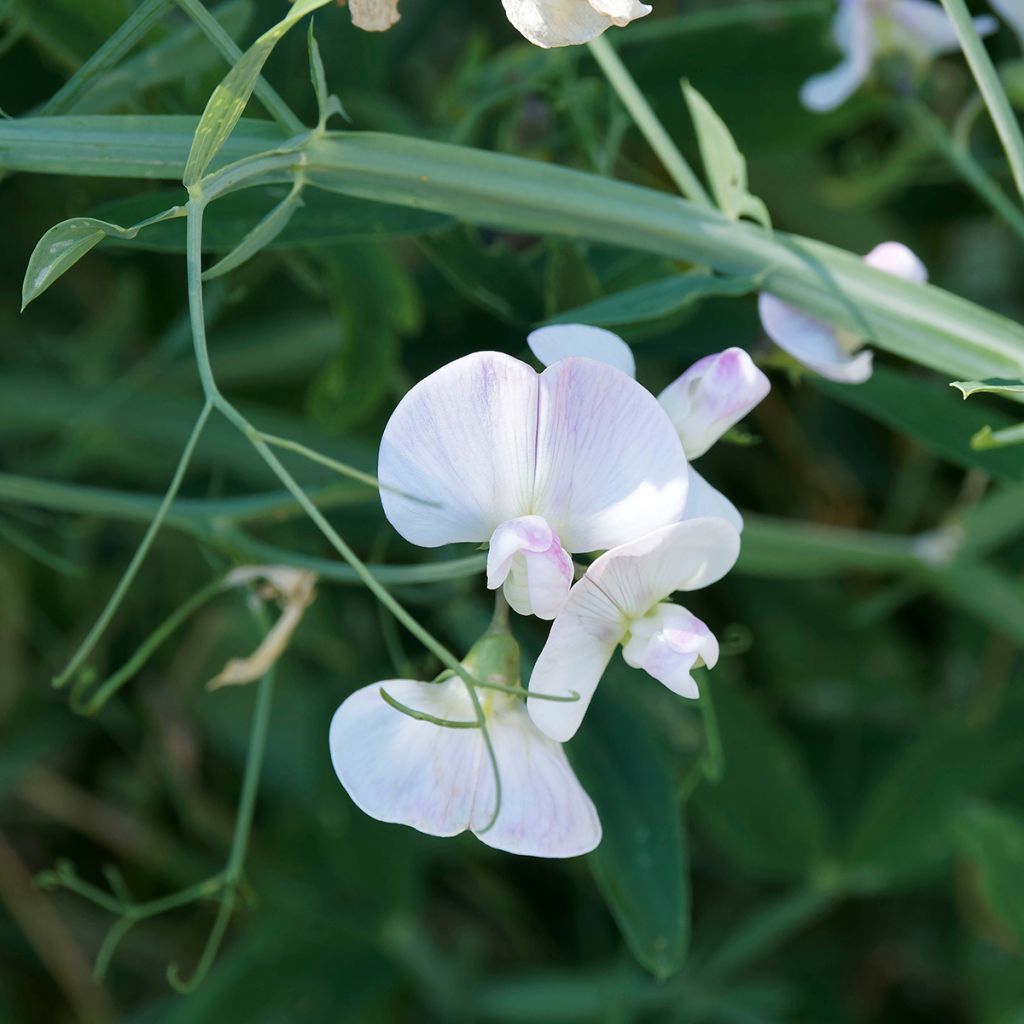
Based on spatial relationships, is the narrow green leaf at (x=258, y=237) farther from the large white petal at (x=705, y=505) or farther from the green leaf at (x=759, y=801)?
the green leaf at (x=759, y=801)

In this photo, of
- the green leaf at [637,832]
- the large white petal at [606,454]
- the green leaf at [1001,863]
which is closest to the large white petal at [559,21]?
the large white petal at [606,454]

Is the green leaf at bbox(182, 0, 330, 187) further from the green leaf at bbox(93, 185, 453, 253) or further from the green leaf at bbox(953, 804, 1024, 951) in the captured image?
the green leaf at bbox(953, 804, 1024, 951)

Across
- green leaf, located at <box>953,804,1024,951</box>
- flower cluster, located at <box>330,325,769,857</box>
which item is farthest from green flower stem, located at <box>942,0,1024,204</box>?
green leaf, located at <box>953,804,1024,951</box>

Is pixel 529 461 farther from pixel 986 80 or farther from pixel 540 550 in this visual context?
pixel 986 80

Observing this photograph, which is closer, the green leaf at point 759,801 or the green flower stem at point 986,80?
the green flower stem at point 986,80

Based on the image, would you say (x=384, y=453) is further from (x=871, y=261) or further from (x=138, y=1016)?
(x=138, y=1016)

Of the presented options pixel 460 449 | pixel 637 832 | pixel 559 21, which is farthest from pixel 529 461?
pixel 637 832
